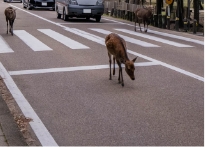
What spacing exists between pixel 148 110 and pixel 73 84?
105 inches

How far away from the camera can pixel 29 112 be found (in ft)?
27.5

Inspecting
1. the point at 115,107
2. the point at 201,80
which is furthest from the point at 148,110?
the point at 201,80

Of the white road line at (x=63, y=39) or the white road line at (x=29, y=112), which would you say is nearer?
the white road line at (x=29, y=112)

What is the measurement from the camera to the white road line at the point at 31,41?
1641cm

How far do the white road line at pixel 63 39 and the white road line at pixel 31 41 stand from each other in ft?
2.72

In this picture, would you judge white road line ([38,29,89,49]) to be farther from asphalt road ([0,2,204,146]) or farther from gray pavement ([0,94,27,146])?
gray pavement ([0,94,27,146])

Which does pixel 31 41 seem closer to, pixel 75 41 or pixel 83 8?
pixel 75 41

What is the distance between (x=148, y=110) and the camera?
27.9 ft

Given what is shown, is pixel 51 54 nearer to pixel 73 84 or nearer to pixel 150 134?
pixel 73 84

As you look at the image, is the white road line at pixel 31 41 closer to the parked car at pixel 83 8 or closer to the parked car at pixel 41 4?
the parked car at pixel 83 8

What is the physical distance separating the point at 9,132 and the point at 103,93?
3.25 metres

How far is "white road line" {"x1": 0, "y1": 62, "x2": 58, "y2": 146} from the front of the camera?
6900 millimetres

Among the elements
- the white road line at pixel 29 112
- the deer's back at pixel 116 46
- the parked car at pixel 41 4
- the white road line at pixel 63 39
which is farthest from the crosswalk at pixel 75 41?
the parked car at pixel 41 4

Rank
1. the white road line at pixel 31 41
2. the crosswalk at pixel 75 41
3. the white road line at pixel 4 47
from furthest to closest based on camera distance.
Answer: the crosswalk at pixel 75 41, the white road line at pixel 31 41, the white road line at pixel 4 47
